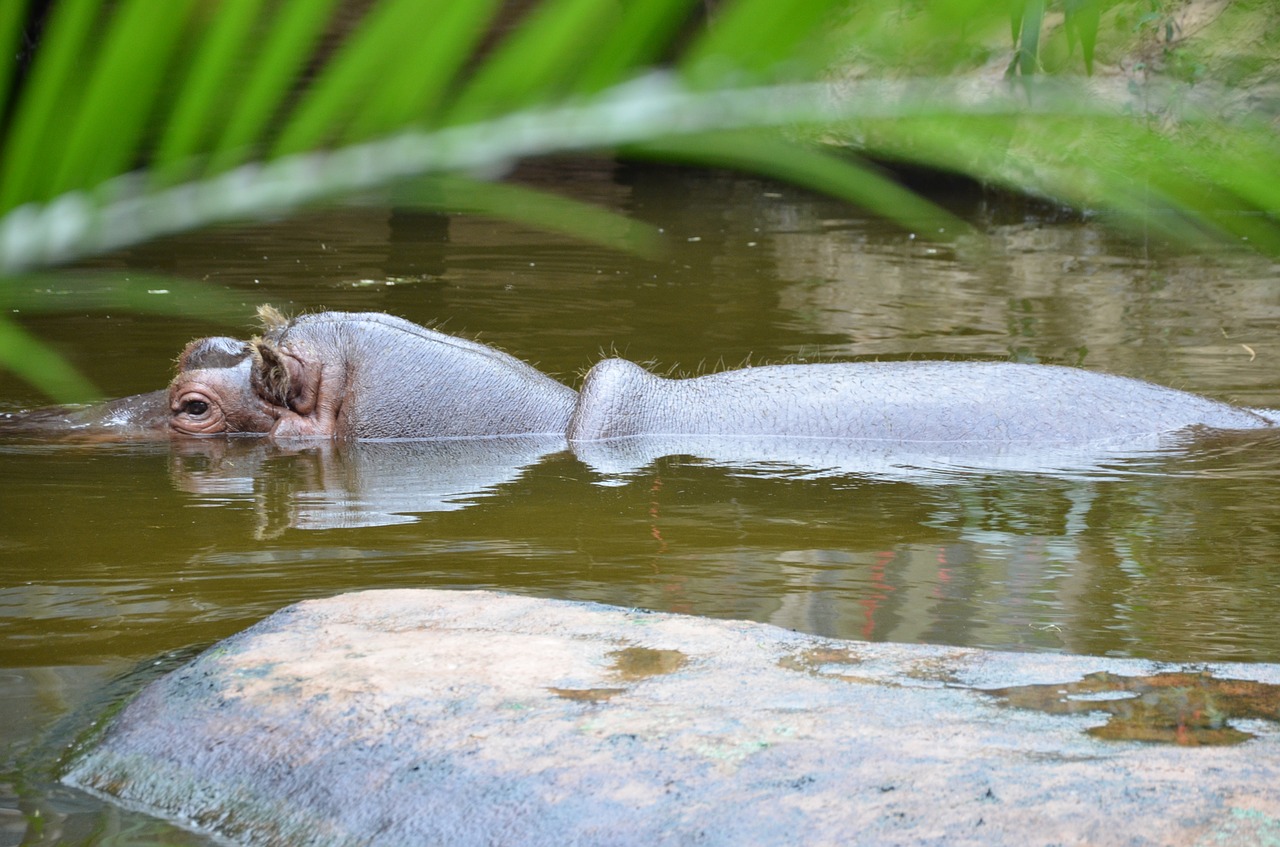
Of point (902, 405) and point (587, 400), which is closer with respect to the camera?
point (902, 405)

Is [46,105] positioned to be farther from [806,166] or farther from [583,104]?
[806,166]

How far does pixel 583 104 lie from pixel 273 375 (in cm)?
614

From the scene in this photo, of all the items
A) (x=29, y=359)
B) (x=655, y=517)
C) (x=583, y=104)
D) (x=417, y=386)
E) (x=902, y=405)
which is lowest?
(x=655, y=517)

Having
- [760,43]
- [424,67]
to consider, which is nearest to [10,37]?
[424,67]

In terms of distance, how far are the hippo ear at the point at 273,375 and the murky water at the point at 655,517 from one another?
25cm

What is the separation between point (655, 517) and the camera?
5207mm

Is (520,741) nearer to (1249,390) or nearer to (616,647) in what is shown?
(616,647)

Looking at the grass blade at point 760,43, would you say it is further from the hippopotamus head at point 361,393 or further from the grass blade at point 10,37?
the hippopotamus head at point 361,393

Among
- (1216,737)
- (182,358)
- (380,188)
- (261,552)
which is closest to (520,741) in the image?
(1216,737)

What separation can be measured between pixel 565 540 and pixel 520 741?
247 cm

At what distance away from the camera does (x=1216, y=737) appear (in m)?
2.40

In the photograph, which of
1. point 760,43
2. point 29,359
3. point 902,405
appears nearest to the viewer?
point 760,43

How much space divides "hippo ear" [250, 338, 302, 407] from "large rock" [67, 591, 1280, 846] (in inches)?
137

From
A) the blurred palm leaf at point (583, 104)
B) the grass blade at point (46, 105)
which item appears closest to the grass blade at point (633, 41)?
the blurred palm leaf at point (583, 104)
